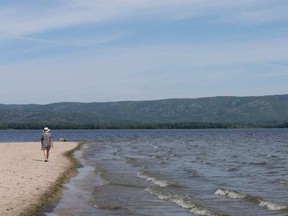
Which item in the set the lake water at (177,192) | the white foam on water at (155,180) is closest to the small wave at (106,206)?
the lake water at (177,192)

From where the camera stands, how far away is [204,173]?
30781 millimetres

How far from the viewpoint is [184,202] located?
19.5 m

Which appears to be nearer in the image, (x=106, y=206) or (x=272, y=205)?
(x=106, y=206)

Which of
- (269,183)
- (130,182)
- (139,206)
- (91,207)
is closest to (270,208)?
(139,206)

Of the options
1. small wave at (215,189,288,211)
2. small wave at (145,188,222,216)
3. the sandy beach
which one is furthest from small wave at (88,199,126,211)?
small wave at (215,189,288,211)

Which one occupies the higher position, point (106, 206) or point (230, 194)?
point (230, 194)

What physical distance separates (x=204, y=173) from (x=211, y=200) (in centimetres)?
1060

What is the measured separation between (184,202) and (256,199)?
107 inches

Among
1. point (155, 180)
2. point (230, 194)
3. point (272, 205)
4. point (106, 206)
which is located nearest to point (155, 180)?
point (155, 180)

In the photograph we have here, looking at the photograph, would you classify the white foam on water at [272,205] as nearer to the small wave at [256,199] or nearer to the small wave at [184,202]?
the small wave at [256,199]

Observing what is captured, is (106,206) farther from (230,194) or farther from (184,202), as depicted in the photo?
(230,194)

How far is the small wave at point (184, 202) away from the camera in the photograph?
17578 mm

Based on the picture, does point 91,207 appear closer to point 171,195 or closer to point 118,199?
point 118,199

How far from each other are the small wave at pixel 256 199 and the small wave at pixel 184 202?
1752 mm
